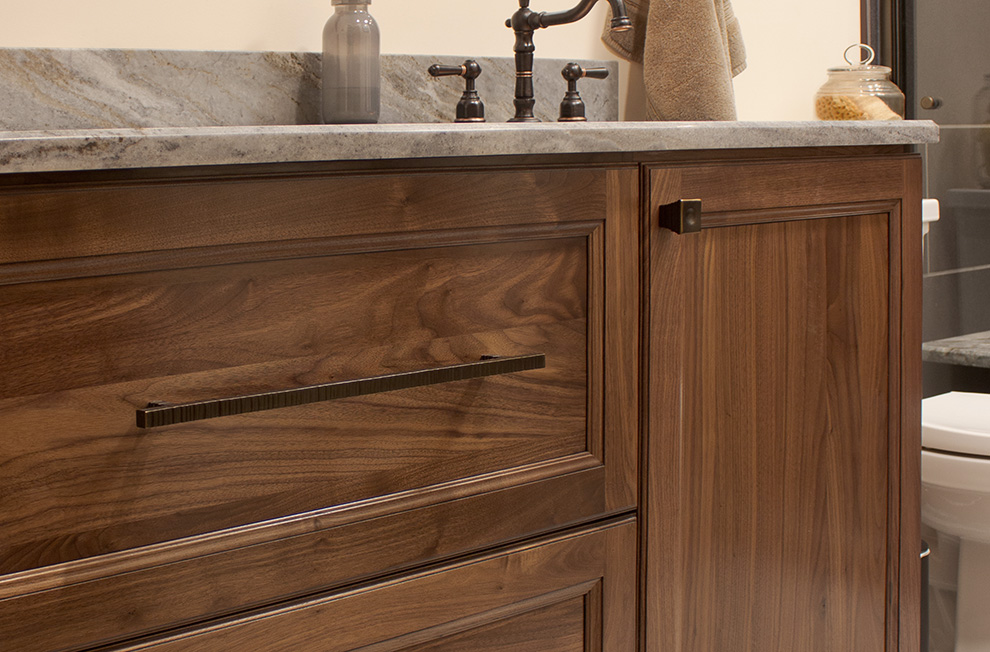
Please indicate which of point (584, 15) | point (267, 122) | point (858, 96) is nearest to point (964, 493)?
point (858, 96)

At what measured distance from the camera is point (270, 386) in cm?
67

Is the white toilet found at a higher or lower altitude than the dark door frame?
lower

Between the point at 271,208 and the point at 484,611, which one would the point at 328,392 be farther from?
the point at 484,611

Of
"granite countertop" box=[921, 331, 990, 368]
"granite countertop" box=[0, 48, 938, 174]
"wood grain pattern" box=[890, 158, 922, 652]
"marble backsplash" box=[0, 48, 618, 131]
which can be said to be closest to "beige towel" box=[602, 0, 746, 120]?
"granite countertop" box=[0, 48, 938, 174]

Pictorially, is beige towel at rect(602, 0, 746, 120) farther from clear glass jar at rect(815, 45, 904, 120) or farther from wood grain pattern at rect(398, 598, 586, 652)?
wood grain pattern at rect(398, 598, 586, 652)

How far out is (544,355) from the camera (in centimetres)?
78

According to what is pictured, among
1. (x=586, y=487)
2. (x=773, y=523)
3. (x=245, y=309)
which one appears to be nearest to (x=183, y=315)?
(x=245, y=309)

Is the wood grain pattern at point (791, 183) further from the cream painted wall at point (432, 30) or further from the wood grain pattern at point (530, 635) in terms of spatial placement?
the cream painted wall at point (432, 30)

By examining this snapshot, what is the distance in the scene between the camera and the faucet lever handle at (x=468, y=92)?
114 cm

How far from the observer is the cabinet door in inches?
34.1

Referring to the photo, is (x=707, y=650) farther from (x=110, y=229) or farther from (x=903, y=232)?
(x=110, y=229)

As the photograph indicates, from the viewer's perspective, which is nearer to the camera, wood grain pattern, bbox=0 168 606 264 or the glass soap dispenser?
wood grain pattern, bbox=0 168 606 264

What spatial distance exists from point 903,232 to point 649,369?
363mm

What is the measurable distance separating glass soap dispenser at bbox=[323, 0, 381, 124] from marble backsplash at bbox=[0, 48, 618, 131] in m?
0.06
